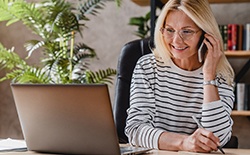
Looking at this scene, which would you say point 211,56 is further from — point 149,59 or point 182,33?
point 149,59

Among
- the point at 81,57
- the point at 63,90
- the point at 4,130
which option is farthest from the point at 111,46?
the point at 63,90

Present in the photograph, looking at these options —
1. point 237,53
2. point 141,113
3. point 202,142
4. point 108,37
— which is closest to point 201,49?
point 141,113

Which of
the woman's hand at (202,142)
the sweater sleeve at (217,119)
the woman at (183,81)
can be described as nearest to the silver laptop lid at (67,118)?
the woman's hand at (202,142)

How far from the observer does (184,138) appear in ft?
5.35

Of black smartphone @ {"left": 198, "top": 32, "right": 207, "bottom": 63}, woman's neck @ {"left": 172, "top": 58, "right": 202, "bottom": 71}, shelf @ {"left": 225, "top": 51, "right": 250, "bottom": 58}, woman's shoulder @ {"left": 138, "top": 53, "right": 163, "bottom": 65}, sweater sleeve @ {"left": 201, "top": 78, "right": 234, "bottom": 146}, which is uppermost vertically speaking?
black smartphone @ {"left": 198, "top": 32, "right": 207, "bottom": 63}

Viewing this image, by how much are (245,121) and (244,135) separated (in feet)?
0.33

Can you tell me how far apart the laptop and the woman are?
44cm

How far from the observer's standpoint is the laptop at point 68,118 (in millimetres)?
1312

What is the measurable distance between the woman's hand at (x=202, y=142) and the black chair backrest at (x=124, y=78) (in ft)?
1.87

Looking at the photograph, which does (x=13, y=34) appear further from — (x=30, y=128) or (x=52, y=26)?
(x=30, y=128)

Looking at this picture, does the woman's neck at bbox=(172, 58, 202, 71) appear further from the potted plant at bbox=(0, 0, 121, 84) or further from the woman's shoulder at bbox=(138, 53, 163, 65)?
the potted plant at bbox=(0, 0, 121, 84)

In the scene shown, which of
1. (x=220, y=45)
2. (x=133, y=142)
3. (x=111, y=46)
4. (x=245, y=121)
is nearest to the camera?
(x=133, y=142)

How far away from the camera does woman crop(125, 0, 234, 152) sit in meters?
1.85

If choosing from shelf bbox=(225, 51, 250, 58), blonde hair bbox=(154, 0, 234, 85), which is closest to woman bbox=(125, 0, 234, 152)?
blonde hair bbox=(154, 0, 234, 85)
